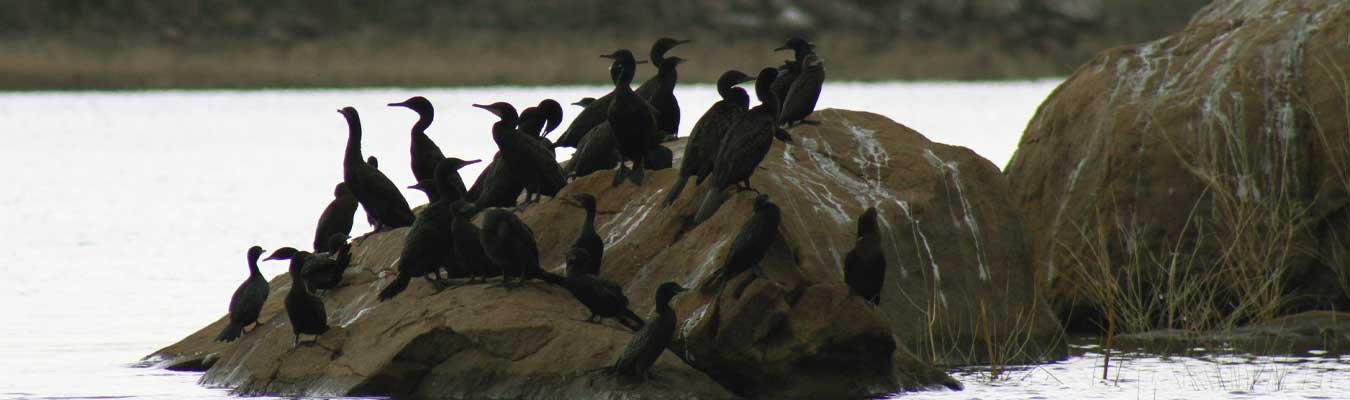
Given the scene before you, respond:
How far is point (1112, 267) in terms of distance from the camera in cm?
1400

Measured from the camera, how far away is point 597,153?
40.5 ft

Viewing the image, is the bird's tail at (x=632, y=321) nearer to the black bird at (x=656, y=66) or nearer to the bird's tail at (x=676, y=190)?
the bird's tail at (x=676, y=190)

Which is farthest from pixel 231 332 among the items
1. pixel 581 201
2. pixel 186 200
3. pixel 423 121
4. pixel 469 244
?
pixel 186 200

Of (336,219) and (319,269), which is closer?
(319,269)

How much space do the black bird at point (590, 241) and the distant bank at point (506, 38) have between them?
50.2 m

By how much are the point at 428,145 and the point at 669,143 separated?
4.64 feet

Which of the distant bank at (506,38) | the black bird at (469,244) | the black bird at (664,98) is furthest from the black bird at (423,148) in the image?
the distant bank at (506,38)

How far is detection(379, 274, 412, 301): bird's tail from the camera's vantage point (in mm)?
11102

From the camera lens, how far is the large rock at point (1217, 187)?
44.6ft

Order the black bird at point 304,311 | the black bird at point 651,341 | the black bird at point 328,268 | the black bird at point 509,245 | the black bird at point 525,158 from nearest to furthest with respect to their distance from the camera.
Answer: the black bird at point 651,341 → the black bird at point 509,245 → the black bird at point 304,311 → the black bird at point 525,158 → the black bird at point 328,268

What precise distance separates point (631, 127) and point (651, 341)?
6.59ft

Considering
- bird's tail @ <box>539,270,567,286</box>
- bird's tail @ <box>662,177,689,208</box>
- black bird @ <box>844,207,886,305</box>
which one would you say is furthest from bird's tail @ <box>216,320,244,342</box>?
black bird @ <box>844,207,886,305</box>

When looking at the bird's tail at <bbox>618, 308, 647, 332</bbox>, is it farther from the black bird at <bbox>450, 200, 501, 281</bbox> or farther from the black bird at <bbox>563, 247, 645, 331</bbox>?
the black bird at <bbox>450, 200, 501, 281</bbox>

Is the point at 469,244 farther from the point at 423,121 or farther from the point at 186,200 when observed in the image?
the point at 186,200
